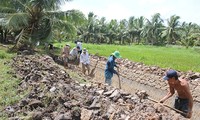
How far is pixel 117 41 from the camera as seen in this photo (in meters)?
66.5

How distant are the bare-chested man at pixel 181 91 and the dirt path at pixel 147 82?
4502mm

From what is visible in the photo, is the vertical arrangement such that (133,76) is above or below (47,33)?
below

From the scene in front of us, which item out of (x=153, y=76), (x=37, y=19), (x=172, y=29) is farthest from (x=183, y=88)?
(x=172, y=29)

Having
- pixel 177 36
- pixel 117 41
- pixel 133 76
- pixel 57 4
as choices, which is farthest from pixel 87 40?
pixel 133 76

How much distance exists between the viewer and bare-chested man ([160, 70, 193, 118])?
5.83 m

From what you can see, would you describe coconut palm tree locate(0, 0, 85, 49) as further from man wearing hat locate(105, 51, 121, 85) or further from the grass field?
man wearing hat locate(105, 51, 121, 85)

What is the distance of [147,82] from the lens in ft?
45.0

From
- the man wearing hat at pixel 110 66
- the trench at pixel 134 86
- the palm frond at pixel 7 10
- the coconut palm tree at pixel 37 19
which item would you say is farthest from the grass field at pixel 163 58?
the palm frond at pixel 7 10

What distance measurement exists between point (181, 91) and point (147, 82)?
298 inches

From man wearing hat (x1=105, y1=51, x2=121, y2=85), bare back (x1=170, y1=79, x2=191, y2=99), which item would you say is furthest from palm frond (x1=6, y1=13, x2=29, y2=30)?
bare back (x1=170, y1=79, x2=191, y2=99)

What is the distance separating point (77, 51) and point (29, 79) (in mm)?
7337

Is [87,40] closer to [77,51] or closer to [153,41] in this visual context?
[153,41]

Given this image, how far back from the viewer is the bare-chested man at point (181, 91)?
5833mm

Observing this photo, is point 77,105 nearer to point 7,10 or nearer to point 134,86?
point 134,86
